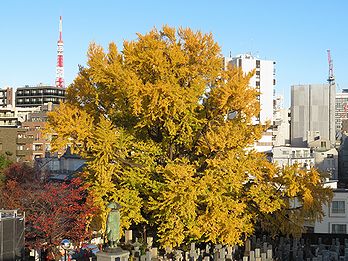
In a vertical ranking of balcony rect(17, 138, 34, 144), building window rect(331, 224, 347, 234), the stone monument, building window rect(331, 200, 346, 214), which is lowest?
building window rect(331, 224, 347, 234)

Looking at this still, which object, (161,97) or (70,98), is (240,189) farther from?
(70,98)

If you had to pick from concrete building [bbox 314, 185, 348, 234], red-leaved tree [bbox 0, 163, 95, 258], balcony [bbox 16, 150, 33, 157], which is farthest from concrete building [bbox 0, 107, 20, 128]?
concrete building [bbox 314, 185, 348, 234]

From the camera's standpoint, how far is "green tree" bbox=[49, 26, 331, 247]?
22.5m

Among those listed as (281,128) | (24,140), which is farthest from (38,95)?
(281,128)

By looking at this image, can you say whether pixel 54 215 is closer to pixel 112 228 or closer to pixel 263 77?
pixel 112 228

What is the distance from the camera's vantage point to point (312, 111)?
3002 inches

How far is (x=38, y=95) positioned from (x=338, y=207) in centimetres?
10095

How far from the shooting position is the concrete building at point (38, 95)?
120375 millimetres

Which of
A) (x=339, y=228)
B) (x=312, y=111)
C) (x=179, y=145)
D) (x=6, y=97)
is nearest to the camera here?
(x=179, y=145)

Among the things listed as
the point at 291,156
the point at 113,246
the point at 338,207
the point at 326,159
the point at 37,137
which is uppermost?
A: the point at 37,137

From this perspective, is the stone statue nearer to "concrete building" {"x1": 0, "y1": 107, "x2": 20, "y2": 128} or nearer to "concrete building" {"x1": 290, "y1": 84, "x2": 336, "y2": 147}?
"concrete building" {"x1": 290, "y1": 84, "x2": 336, "y2": 147}

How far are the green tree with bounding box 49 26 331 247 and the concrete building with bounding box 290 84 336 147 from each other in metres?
52.2

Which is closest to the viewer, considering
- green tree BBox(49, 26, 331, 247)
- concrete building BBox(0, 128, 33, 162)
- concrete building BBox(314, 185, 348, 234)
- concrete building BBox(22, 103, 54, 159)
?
green tree BBox(49, 26, 331, 247)

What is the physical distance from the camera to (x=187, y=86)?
984 inches
